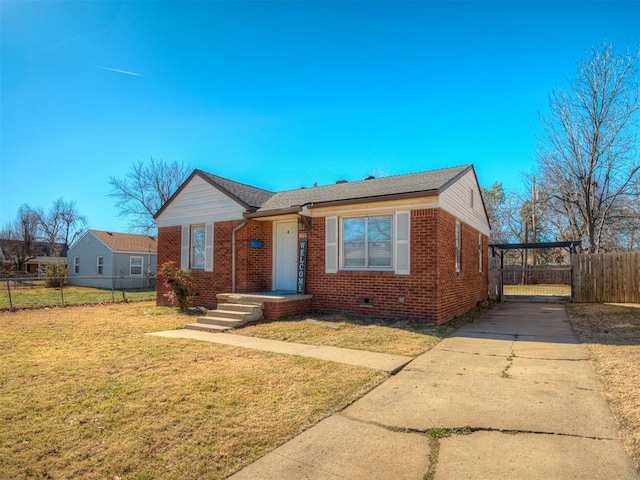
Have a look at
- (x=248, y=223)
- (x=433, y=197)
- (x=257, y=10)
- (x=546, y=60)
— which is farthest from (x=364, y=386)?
(x=546, y=60)

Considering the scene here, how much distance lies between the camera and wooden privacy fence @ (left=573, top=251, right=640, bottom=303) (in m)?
13.5

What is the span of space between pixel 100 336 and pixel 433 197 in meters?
8.19

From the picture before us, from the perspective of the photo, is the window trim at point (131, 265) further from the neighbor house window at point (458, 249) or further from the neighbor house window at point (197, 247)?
the neighbor house window at point (458, 249)

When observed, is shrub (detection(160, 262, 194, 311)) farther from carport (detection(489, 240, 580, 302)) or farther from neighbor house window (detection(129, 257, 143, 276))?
neighbor house window (detection(129, 257, 143, 276))

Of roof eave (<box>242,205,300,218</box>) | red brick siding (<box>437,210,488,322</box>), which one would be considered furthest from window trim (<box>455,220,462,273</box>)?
roof eave (<box>242,205,300,218</box>)

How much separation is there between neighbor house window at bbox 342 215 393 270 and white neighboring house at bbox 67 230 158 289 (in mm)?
23003

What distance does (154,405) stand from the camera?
13.1ft

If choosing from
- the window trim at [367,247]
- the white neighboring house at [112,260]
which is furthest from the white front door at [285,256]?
the white neighboring house at [112,260]

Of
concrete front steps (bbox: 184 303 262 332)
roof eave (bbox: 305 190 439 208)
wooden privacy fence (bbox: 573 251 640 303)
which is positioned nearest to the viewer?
roof eave (bbox: 305 190 439 208)

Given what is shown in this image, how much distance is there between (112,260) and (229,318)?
23.8 m

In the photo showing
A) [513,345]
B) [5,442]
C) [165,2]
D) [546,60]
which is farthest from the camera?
[546,60]

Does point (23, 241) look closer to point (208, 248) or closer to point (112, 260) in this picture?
point (112, 260)

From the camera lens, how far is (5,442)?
324 centimetres

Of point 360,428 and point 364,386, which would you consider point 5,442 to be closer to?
point 360,428
